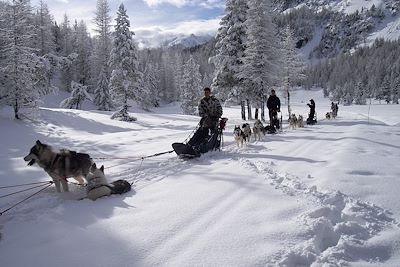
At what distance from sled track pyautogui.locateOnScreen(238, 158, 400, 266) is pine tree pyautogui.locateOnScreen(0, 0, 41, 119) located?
68.2 feet

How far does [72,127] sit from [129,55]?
12103 millimetres

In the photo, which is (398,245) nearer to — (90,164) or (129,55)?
(90,164)

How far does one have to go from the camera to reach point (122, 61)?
31406mm

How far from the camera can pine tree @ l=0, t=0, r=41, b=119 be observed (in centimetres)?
2105

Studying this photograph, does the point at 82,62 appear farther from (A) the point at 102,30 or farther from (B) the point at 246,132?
(B) the point at 246,132

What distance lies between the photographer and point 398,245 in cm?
368

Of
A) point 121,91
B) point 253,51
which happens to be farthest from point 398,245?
point 121,91

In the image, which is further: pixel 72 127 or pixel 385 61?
pixel 385 61

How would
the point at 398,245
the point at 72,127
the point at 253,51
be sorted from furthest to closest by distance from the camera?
the point at 253,51, the point at 72,127, the point at 398,245

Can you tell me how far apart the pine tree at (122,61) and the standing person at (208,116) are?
22.1m

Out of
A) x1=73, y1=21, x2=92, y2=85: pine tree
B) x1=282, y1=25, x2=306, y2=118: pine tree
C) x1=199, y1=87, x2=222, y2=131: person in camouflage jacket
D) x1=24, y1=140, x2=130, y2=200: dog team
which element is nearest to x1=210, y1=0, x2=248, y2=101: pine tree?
x1=282, y1=25, x2=306, y2=118: pine tree

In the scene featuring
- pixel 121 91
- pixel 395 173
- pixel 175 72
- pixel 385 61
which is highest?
pixel 385 61

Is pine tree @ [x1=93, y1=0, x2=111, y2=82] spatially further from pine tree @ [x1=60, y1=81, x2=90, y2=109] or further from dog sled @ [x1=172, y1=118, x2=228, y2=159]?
dog sled @ [x1=172, y1=118, x2=228, y2=159]

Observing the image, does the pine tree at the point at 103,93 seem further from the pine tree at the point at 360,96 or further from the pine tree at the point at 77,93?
the pine tree at the point at 360,96
